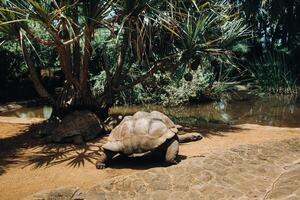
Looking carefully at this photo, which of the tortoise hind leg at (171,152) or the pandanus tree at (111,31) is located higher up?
the pandanus tree at (111,31)

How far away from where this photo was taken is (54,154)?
270 inches

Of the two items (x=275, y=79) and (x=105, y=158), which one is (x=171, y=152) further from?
(x=275, y=79)

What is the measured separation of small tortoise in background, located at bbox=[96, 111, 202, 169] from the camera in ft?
19.2

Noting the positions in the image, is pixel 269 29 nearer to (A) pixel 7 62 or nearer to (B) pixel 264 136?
(A) pixel 7 62

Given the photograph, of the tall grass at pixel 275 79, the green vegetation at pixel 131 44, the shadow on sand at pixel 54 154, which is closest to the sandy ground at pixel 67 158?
the shadow on sand at pixel 54 154

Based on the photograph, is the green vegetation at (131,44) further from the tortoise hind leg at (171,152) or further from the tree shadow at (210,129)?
the tortoise hind leg at (171,152)

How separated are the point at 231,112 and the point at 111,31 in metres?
5.61

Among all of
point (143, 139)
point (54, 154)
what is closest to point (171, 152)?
point (143, 139)

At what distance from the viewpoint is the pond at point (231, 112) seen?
10.5 meters

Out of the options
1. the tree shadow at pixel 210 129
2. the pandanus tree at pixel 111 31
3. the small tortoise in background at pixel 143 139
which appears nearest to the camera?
the small tortoise in background at pixel 143 139

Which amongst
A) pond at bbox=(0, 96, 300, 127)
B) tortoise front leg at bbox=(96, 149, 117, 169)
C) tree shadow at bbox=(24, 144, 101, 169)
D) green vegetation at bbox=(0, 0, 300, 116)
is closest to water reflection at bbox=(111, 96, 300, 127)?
pond at bbox=(0, 96, 300, 127)

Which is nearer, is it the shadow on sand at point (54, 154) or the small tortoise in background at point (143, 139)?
the small tortoise in background at point (143, 139)

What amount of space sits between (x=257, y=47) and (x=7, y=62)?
431 inches

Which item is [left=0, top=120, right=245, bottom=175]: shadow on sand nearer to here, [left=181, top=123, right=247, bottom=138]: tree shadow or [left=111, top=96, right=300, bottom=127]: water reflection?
[left=181, top=123, right=247, bottom=138]: tree shadow
